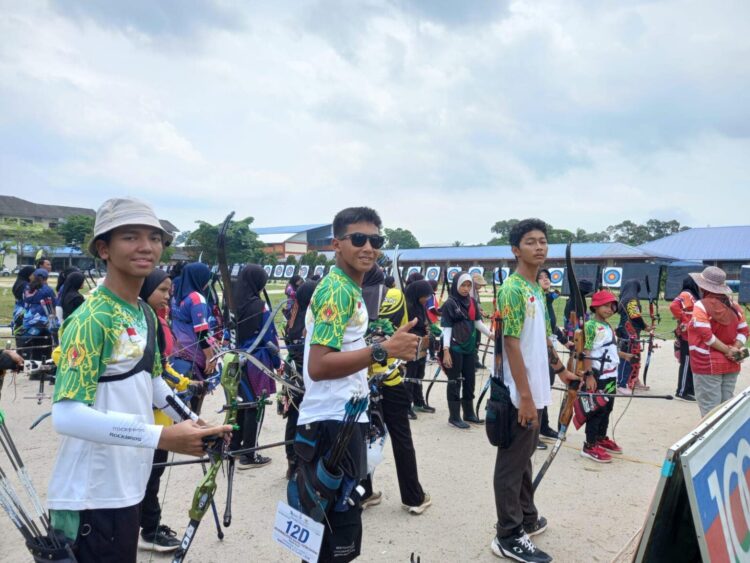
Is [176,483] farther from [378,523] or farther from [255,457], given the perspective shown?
[378,523]

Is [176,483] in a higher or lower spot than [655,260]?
lower

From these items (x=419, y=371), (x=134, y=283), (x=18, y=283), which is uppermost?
(x=134, y=283)

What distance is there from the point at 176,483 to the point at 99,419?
11.0ft

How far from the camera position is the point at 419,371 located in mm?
6551

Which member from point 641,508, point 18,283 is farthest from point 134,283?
point 18,283

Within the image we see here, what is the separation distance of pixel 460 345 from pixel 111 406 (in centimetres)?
511

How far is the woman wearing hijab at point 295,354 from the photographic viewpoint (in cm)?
400

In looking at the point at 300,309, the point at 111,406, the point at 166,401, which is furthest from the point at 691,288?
the point at 111,406

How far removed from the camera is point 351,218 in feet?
8.16

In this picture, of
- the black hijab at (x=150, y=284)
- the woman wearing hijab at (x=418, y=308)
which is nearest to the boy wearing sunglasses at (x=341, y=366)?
the black hijab at (x=150, y=284)

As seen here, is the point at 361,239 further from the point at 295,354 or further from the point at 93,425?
the point at 295,354

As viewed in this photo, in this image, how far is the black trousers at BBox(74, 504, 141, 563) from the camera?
1.68 m

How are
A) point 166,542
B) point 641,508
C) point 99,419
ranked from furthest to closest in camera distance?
point 641,508 < point 166,542 < point 99,419

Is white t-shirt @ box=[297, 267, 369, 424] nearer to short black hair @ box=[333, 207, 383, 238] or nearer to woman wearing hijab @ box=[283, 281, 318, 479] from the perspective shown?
short black hair @ box=[333, 207, 383, 238]
